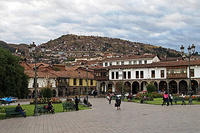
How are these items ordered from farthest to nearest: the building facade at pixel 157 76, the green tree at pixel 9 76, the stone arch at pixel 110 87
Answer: the stone arch at pixel 110 87, the building facade at pixel 157 76, the green tree at pixel 9 76

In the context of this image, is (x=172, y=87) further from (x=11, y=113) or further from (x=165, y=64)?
(x=11, y=113)

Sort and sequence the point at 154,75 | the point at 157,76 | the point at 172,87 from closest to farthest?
the point at 157,76 < the point at 172,87 < the point at 154,75

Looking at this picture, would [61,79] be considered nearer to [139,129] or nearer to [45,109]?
[45,109]

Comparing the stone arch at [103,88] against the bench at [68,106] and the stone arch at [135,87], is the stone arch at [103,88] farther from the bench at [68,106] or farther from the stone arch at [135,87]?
the bench at [68,106]

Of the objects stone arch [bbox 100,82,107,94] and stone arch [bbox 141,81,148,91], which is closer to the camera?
stone arch [bbox 141,81,148,91]

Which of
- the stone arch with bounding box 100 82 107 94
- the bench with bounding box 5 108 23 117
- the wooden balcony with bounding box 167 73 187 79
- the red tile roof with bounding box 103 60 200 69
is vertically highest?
the red tile roof with bounding box 103 60 200 69

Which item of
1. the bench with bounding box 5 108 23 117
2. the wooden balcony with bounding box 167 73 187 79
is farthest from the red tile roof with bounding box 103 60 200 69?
the bench with bounding box 5 108 23 117

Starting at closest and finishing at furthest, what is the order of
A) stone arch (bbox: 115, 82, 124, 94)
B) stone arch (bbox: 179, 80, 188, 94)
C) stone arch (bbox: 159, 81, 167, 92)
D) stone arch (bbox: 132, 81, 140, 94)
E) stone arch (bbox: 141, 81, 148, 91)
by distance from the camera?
1. stone arch (bbox: 179, 80, 188, 94)
2. stone arch (bbox: 159, 81, 167, 92)
3. stone arch (bbox: 115, 82, 124, 94)
4. stone arch (bbox: 141, 81, 148, 91)
5. stone arch (bbox: 132, 81, 140, 94)

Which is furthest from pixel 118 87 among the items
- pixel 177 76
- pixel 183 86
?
pixel 183 86

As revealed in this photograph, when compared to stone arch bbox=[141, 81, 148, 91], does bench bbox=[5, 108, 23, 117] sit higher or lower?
lower

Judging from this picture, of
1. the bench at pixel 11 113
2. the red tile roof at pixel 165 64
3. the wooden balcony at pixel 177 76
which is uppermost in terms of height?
the red tile roof at pixel 165 64

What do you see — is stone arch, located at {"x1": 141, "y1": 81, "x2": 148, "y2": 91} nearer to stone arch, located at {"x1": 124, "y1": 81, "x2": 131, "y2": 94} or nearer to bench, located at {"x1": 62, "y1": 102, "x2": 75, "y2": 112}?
stone arch, located at {"x1": 124, "y1": 81, "x2": 131, "y2": 94}

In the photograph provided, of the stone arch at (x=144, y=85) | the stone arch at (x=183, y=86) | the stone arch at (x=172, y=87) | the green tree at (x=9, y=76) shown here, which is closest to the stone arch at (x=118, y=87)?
the stone arch at (x=144, y=85)

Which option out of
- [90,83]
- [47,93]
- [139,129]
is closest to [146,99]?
[47,93]
